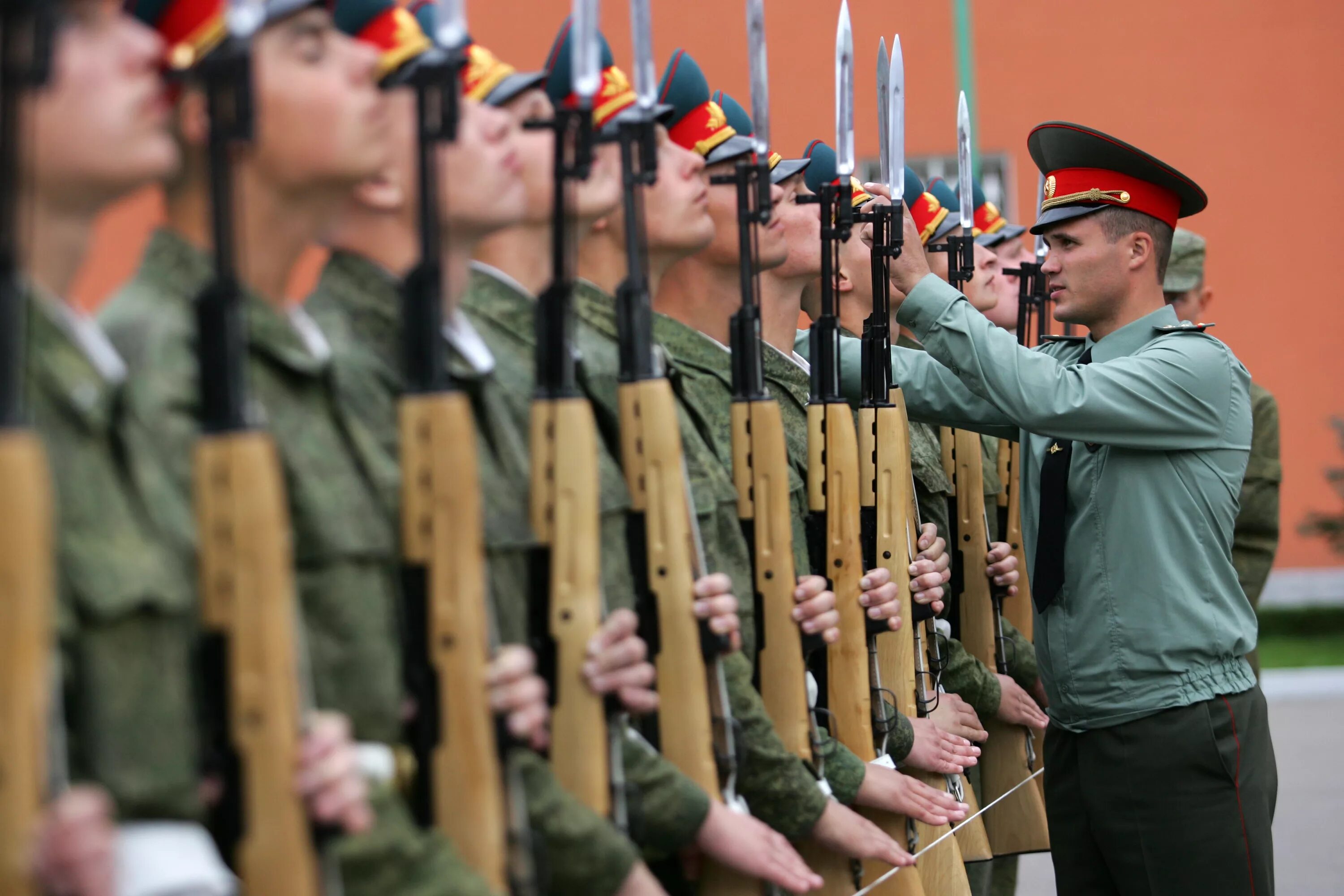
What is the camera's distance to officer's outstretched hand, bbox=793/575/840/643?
3.38 m

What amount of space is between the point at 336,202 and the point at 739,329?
1275mm

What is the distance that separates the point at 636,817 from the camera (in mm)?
2705

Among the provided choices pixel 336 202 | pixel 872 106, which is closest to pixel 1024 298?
pixel 336 202

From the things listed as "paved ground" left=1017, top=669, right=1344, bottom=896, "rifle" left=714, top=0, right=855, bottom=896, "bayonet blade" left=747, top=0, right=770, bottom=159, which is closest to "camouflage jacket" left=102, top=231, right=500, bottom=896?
"rifle" left=714, top=0, right=855, bottom=896

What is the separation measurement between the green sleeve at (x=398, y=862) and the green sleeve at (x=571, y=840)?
243 millimetres

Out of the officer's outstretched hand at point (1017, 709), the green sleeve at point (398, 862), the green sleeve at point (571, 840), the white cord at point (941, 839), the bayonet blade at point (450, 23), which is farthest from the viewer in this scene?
the officer's outstretched hand at point (1017, 709)

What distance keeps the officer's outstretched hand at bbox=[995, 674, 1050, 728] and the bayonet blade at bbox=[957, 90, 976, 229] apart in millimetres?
1316

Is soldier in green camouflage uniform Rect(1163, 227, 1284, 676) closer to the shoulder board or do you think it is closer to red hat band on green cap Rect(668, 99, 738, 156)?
the shoulder board

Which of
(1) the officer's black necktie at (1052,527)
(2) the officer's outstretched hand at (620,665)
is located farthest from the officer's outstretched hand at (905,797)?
(2) the officer's outstretched hand at (620,665)

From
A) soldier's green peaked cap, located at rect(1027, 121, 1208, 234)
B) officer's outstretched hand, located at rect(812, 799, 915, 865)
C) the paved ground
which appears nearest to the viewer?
officer's outstretched hand, located at rect(812, 799, 915, 865)

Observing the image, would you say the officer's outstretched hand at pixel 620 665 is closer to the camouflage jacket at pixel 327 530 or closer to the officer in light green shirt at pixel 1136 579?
the camouflage jacket at pixel 327 530

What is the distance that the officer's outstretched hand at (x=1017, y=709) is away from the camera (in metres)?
4.95

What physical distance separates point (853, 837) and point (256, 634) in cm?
172

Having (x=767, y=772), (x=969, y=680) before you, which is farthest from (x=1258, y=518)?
(x=767, y=772)
